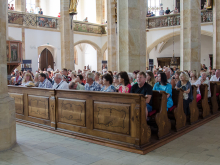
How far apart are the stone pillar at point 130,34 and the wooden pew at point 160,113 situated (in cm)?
258

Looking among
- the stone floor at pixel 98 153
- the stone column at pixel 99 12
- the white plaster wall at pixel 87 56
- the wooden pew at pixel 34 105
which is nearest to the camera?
the stone floor at pixel 98 153

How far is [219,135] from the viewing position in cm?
514

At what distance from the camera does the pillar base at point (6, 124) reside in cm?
438

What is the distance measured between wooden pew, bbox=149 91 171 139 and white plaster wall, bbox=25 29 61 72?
15041 millimetres

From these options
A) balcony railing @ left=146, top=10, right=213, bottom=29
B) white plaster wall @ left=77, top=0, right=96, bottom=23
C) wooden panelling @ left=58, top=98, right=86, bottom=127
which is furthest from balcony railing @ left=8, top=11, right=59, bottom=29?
wooden panelling @ left=58, top=98, right=86, bottom=127

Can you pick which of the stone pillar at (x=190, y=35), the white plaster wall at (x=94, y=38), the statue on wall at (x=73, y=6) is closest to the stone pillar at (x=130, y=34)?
the stone pillar at (x=190, y=35)

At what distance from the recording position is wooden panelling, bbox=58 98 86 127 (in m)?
5.05

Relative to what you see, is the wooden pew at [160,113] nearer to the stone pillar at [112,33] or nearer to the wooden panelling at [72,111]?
the wooden panelling at [72,111]

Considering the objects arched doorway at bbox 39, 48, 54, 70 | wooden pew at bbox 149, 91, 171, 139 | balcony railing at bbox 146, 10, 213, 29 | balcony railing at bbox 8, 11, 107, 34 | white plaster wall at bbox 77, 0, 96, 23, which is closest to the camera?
wooden pew at bbox 149, 91, 171, 139

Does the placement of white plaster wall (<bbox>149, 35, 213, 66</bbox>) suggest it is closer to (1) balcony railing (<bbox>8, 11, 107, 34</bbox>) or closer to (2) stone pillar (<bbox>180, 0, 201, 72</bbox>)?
(1) balcony railing (<bbox>8, 11, 107, 34</bbox>)

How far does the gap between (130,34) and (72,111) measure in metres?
3.32

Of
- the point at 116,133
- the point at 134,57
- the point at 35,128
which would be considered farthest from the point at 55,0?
the point at 116,133

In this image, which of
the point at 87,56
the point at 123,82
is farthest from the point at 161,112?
the point at 87,56

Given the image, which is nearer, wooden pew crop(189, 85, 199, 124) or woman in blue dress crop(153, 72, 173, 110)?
woman in blue dress crop(153, 72, 173, 110)
